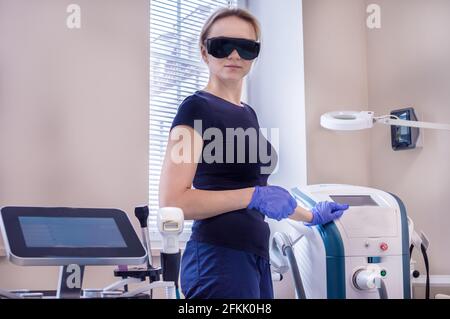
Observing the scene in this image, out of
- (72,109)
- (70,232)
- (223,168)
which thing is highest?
(72,109)

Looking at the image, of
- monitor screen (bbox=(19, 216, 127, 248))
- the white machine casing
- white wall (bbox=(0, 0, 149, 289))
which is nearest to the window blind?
white wall (bbox=(0, 0, 149, 289))

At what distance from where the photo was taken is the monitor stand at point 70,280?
29.1 inches

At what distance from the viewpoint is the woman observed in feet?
3.43

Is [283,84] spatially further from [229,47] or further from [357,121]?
[229,47]

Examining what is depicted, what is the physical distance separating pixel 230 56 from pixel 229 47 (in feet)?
0.07

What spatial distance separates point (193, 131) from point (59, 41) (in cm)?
81

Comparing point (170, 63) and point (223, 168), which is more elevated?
point (170, 63)

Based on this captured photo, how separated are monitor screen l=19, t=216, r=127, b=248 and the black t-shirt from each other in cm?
35

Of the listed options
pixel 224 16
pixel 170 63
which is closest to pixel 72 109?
pixel 170 63

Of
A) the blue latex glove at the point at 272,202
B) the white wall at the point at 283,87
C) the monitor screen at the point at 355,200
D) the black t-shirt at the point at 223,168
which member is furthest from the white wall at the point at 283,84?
the black t-shirt at the point at 223,168

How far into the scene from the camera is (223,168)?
1108mm

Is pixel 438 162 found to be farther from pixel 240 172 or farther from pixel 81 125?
pixel 81 125

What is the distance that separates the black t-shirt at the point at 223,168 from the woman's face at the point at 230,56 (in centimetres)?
7
